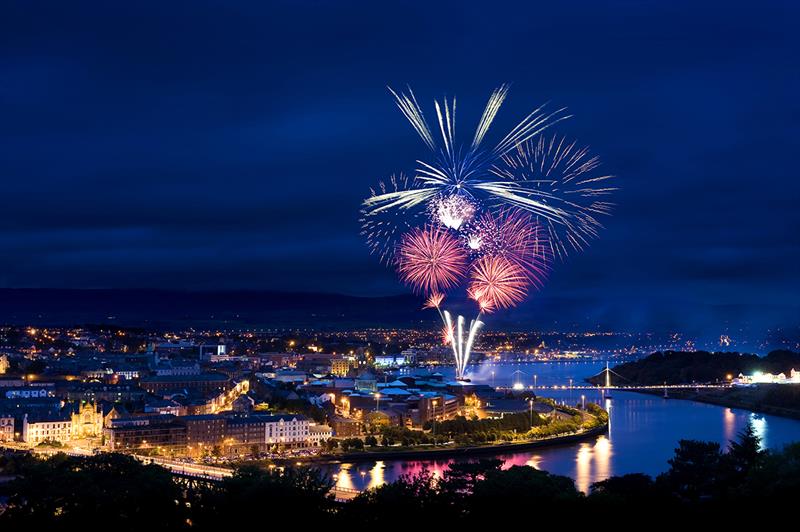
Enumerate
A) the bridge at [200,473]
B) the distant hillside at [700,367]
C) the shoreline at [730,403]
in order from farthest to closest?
1. the distant hillside at [700,367]
2. the shoreline at [730,403]
3. the bridge at [200,473]

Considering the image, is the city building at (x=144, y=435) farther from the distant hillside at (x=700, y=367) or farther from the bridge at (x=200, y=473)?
the distant hillside at (x=700, y=367)

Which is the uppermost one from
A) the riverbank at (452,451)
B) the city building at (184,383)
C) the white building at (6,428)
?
the city building at (184,383)

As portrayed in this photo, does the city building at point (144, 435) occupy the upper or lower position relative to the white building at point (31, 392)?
lower

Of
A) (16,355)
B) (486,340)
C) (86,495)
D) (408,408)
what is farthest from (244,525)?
(486,340)

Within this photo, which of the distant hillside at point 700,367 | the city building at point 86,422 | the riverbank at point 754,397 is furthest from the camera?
the distant hillside at point 700,367

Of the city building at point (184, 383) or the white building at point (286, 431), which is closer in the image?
the white building at point (286, 431)

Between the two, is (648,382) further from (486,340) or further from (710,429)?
(486,340)

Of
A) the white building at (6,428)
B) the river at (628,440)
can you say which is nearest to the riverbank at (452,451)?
the river at (628,440)

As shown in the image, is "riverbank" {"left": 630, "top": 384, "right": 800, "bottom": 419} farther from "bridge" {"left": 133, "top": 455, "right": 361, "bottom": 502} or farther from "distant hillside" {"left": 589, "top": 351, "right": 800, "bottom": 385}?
"bridge" {"left": 133, "top": 455, "right": 361, "bottom": 502}
